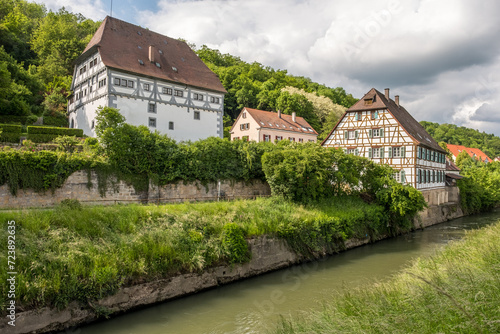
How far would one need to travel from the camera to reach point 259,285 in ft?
45.3

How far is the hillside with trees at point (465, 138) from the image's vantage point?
315 feet

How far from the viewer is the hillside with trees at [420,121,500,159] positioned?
315ft

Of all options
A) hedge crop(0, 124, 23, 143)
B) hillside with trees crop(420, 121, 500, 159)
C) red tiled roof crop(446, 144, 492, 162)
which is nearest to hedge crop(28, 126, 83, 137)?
hedge crop(0, 124, 23, 143)

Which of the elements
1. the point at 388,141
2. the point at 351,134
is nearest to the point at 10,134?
the point at 351,134

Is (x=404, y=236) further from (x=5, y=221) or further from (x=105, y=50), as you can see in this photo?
(x=105, y=50)

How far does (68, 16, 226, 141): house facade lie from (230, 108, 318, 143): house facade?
36.1ft

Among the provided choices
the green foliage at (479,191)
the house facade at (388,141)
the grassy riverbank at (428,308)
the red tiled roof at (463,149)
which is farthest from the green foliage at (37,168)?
the red tiled roof at (463,149)

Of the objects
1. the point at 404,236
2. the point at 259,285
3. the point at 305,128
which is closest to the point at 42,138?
the point at 259,285

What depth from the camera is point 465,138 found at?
99.2 meters

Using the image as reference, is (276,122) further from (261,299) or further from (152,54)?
(261,299)

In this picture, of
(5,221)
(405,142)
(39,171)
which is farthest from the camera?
(405,142)

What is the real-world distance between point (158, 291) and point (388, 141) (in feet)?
83.7

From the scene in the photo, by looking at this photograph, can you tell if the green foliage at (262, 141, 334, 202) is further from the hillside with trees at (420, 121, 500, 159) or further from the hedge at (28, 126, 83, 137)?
the hillside with trees at (420, 121, 500, 159)

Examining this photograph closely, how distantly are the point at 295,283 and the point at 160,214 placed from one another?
606 centimetres
